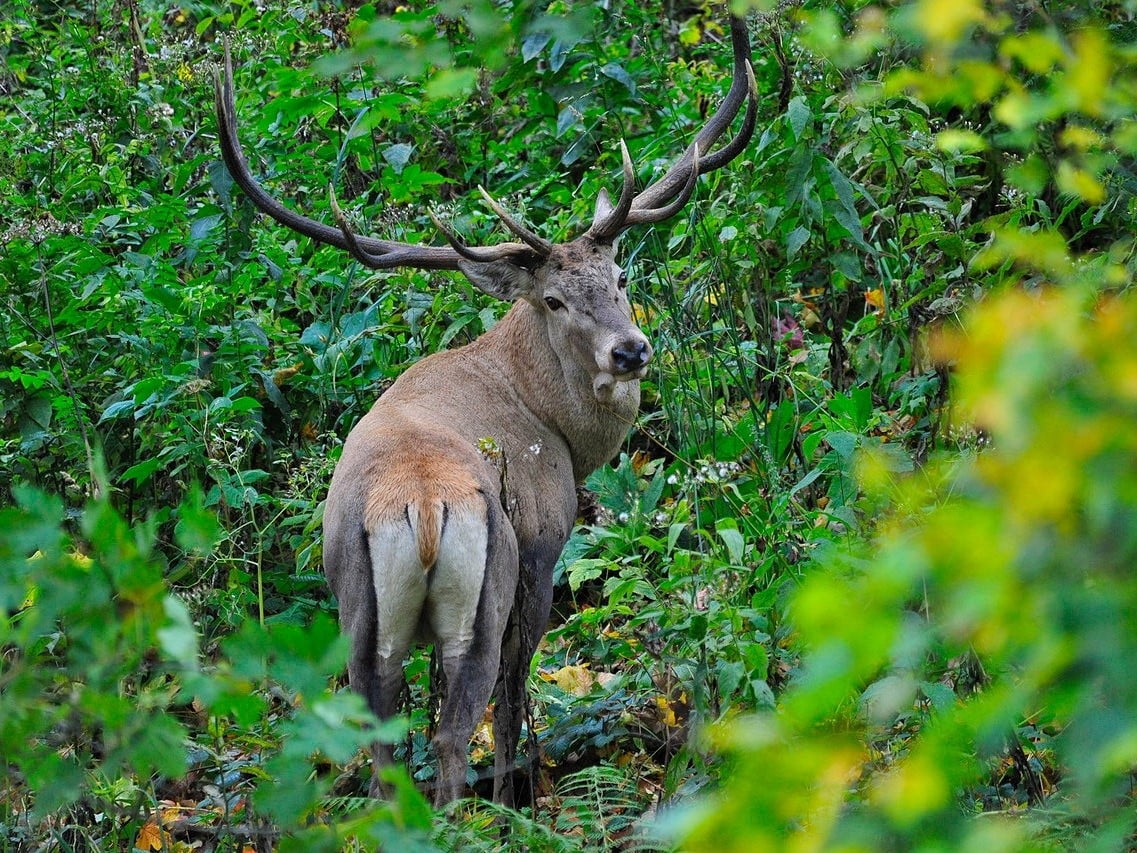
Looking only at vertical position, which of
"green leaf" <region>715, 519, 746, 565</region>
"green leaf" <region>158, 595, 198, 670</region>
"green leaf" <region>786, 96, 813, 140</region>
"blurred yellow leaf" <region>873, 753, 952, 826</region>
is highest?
"blurred yellow leaf" <region>873, 753, 952, 826</region>

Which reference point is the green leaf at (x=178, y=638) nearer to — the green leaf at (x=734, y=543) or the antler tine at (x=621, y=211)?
the green leaf at (x=734, y=543)

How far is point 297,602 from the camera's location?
234 inches

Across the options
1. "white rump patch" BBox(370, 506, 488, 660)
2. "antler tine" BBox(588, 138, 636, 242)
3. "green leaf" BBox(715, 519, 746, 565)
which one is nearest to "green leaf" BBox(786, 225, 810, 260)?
"antler tine" BBox(588, 138, 636, 242)

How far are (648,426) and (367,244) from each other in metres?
1.95

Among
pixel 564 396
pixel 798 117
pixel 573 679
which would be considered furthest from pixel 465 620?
pixel 798 117

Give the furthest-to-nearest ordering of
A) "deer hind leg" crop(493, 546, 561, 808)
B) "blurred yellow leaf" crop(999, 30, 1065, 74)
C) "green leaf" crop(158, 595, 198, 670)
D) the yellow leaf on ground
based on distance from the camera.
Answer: the yellow leaf on ground → "deer hind leg" crop(493, 546, 561, 808) → "green leaf" crop(158, 595, 198, 670) → "blurred yellow leaf" crop(999, 30, 1065, 74)

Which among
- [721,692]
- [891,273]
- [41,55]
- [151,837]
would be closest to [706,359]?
[891,273]

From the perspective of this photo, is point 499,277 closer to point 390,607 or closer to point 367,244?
point 367,244

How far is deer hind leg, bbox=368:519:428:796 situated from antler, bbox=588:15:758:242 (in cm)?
193

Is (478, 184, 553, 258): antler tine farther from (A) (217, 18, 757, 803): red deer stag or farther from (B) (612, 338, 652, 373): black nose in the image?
(B) (612, 338, 652, 373): black nose

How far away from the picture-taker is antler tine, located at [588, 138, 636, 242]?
5605mm

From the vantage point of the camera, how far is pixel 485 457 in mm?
5273

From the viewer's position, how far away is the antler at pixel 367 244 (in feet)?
19.5

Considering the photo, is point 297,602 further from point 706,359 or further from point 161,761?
point 161,761
